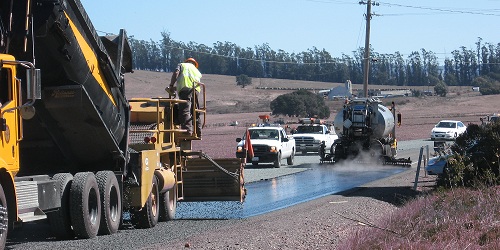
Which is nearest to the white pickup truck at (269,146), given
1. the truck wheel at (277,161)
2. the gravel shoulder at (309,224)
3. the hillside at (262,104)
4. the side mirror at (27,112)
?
the truck wheel at (277,161)

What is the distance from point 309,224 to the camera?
16969 mm

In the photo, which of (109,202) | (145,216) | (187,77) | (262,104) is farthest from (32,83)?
(262,104)

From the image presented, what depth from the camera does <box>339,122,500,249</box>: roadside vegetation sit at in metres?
12.0

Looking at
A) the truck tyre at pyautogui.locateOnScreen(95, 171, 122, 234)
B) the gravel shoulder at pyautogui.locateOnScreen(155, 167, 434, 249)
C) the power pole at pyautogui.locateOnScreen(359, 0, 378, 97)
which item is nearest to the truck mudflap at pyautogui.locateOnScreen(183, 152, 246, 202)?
the gravel shoulder at pyautogui.locateOnScreen(155, 167, 434, 249)

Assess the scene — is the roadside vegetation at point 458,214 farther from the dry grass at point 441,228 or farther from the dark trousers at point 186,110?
the dark trousers at point 186,110

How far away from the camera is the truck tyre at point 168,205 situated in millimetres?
18219

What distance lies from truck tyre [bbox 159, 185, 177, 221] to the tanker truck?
2161cm

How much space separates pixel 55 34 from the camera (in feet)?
45.8

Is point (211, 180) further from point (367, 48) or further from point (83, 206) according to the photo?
point (367, 48)

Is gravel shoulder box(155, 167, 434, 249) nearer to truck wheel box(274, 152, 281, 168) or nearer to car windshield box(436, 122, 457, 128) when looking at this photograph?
truck wheel box(274, 152, 281, 168)

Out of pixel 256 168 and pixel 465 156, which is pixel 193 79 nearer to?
pixel 465 156

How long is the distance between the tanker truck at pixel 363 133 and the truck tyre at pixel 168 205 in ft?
70.9

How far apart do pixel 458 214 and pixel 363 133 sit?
24.9 meters

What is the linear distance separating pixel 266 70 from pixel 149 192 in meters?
162
